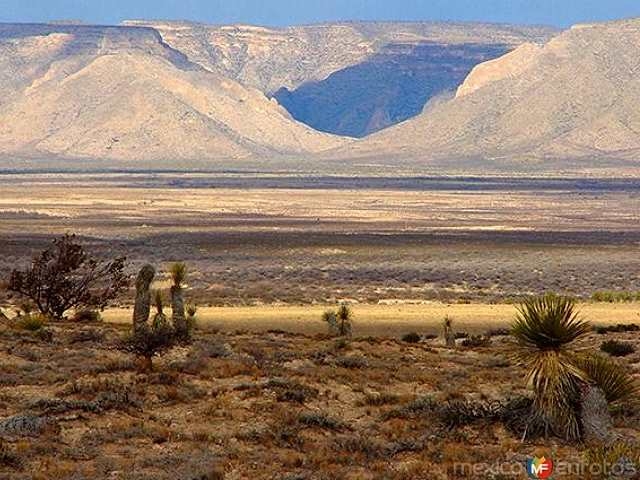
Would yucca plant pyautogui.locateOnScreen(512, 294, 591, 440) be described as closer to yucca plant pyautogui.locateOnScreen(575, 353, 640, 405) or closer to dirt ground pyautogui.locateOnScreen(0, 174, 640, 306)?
yucca plant pyautogui.locateOnScreen(575, 353, 640, 405)

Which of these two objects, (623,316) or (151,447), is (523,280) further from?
(151,447)

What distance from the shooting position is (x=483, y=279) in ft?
195

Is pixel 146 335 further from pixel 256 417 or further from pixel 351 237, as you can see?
pixel 351 237

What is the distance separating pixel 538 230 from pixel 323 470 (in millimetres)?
77114

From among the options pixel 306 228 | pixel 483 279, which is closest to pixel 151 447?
pixel 483 279

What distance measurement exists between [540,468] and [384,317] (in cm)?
2685

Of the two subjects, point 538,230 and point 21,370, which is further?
point 538,230

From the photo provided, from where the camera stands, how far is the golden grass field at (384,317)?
38000 mm

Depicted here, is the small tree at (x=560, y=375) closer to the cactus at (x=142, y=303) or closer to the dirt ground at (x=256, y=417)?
the dirt ground at (x=256, y=417)

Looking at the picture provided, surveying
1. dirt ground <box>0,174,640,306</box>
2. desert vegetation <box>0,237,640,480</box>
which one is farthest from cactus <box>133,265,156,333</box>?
dirt ground <box>0,174,640,306</box>

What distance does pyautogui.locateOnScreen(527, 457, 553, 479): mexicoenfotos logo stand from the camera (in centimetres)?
1441

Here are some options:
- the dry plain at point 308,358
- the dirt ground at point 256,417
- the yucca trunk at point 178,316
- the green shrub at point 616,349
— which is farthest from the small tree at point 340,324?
the dirt ground at point 256,417

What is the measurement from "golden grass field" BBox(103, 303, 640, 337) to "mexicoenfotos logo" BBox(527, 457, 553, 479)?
20.8 meters

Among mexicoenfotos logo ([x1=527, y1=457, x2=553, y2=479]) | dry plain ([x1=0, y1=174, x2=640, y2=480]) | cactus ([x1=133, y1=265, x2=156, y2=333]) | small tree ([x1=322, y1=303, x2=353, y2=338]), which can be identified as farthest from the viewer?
small tree ([x1=322, y1=303, x2=353, y2=338])
